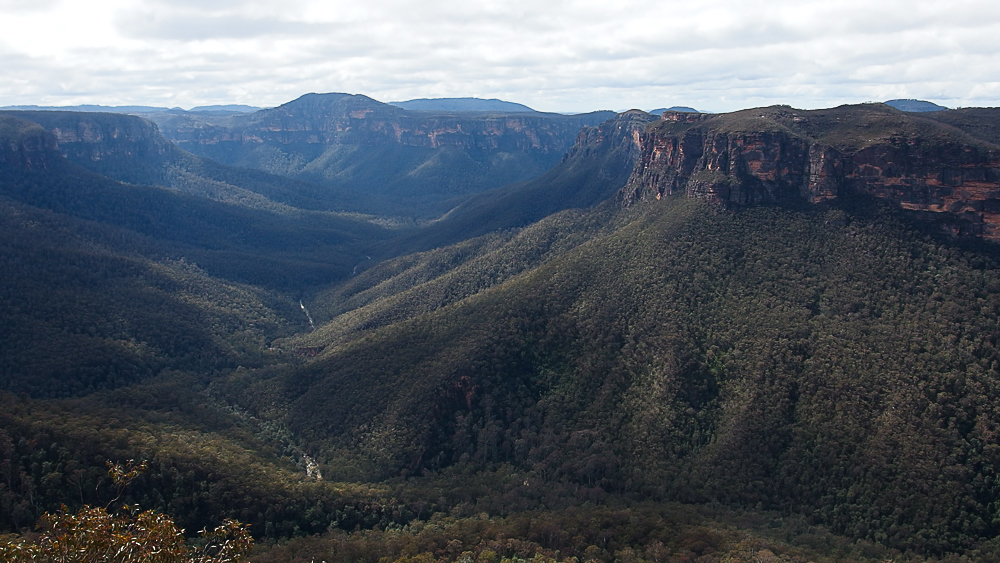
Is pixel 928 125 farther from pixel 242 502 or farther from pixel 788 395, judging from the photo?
pixel 242 502

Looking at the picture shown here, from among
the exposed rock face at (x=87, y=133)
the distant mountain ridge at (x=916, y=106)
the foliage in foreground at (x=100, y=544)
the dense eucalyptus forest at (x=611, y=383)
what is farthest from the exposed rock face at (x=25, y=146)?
the distant mountain ridge at (x=916, y=106)

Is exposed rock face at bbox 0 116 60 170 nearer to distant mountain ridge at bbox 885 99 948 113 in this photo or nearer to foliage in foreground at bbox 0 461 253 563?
foliage in foreground at bbox 0 461 253 563

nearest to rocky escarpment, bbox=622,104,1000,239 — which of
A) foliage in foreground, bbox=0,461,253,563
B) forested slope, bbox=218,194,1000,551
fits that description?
forested slope, bbox=218,194,1000,551

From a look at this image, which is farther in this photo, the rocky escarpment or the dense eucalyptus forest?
the rocky escarpment

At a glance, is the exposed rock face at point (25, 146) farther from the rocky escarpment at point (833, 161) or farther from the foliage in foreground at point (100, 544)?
the foliage in foreground at point (100, 544)

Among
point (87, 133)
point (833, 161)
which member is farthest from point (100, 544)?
point (87, 133)

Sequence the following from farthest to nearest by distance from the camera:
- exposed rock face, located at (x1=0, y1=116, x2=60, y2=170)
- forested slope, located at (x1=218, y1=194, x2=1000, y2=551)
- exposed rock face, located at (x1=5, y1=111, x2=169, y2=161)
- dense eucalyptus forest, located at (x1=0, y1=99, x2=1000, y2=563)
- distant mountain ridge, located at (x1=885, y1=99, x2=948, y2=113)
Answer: distant mountain ridge, located at (x1=885, y1=99, x2=948, y2=113) < exposed rock face, located at (x1=5, y1=111, x2=169, y2=161) < exposed rock face, located at (x1=0, y1=116, x2=60, y2=170) < forested slope, located at (x1=218, y1=194, x2=1000, y2=551) < dense eucalyptus forest, located at (x1=0, y1=99, x2=1000, y2=563)

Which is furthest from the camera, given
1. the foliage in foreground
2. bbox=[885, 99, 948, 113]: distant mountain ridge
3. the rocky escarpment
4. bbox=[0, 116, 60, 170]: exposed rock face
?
bbox=[885, 99, 948, 113]: distant mountain ridge

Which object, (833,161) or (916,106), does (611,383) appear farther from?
(916,106)
